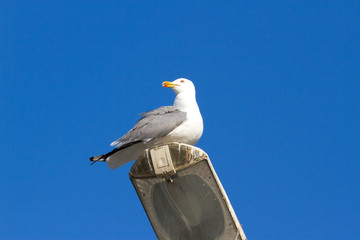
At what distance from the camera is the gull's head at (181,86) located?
775cm

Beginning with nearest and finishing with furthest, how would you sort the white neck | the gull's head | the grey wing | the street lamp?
the street lamp → the grey wing → the white neck → the gull's head

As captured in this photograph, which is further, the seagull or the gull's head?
the gull's head

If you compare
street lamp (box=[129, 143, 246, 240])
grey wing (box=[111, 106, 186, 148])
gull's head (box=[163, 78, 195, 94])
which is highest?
gull's head (box=[163, 78, 195, 94])

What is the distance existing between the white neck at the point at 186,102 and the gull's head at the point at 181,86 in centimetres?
8

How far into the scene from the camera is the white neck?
742 cm

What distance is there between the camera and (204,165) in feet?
19.5

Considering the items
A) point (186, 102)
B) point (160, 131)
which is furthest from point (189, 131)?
point (186, 102)

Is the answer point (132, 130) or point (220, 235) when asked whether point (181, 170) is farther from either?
point (132, 130)

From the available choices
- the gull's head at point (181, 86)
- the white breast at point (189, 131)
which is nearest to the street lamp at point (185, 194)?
the white breast at point (189, 131)

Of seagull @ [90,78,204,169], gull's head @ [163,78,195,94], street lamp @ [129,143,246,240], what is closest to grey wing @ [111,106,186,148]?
seagull @ [90,78,204,169]

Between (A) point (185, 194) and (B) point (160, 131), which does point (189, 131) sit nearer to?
(B) point (160, 131)

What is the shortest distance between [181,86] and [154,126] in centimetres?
107

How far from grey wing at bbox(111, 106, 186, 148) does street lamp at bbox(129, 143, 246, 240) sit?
67 centimetres

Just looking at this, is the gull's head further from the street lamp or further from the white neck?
the street lamp
